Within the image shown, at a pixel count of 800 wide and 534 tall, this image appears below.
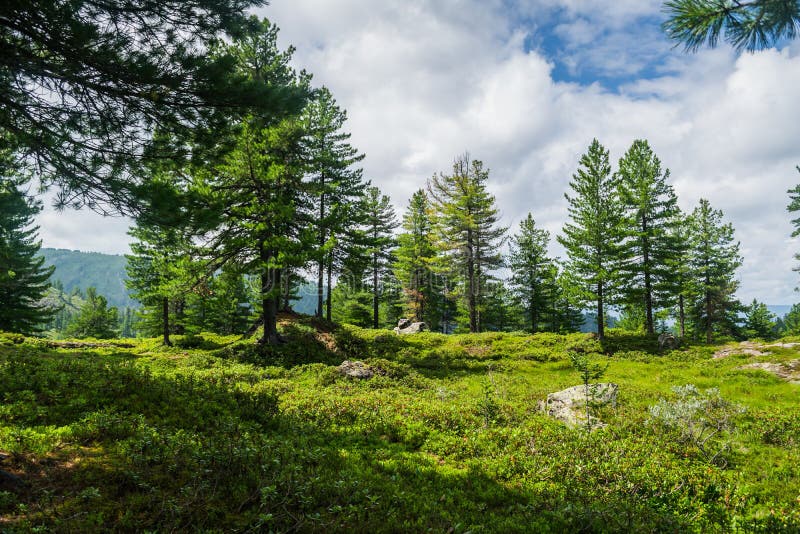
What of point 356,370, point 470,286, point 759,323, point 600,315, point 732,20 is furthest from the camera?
point 759,323

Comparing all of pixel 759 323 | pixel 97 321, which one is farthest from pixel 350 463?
pixel 759 323

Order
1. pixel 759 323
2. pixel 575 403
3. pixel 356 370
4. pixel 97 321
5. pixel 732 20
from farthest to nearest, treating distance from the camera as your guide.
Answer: pixel 759 323 → pixel 97 321 → pixel 356 370 → pixel 575 403 → pixel 732 20

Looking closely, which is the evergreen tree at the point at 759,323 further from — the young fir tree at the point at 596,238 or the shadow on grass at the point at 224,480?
the shadow on grass at the point at 224,480

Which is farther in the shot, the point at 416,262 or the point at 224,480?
the point at 416,262

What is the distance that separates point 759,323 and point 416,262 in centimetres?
5058

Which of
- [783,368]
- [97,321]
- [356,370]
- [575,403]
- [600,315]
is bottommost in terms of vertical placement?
[783,368]

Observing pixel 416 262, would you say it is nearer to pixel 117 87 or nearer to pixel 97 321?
pixel 117 87

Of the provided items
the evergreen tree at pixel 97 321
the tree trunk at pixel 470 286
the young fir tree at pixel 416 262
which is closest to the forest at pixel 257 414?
the tree trunk at pixel 470 286

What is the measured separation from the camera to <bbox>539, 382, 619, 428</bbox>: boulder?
32.7ft

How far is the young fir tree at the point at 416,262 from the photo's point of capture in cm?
3981

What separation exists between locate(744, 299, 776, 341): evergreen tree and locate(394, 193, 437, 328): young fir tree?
42277 millimetres

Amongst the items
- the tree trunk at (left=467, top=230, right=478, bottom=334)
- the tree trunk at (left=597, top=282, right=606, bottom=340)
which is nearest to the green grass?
the tree trunk at (left=597, top=282, right=606, bottom=340)

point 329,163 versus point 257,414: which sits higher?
point 329,163

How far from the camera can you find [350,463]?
6449mm
